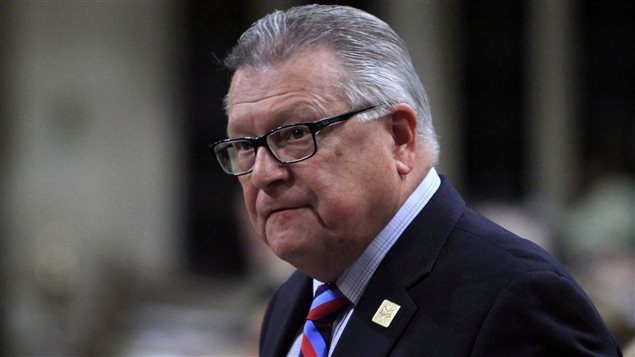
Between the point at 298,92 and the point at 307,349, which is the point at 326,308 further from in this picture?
the point at 298,92

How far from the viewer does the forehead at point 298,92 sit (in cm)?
234

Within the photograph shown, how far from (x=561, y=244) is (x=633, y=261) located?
2.84 ft

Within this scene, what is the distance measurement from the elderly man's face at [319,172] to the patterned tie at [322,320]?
127 millimetres

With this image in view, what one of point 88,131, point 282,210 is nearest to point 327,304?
point 282,210

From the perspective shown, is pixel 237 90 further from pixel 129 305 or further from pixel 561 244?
pixel 129 305

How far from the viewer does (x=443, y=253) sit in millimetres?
2369

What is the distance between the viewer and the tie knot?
8.11ft

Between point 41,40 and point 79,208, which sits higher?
point 41,40

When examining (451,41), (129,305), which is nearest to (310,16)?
(129,305)

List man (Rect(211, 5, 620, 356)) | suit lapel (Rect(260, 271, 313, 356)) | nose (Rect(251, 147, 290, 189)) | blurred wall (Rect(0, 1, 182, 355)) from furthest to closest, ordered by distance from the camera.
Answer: blurred wall (Rect(0, 1, 182, 355)) → suit lapel (Rect(260, 271, 313, 356)) → nose (Rect(251, 147, 290, 189)) → man (Rect(211, 5, 620, 356))

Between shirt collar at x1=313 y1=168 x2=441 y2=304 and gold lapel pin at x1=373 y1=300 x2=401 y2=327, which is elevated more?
shirt collar at x1=313 y1=168 x2=441 y2=304

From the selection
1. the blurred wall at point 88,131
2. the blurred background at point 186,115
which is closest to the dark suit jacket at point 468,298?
the blurred background at point 186,115

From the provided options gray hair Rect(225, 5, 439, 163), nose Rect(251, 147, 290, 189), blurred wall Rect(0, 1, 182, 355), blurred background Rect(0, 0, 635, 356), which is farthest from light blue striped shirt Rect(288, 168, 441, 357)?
blurred wall Rect(0, 1, 182, 355)

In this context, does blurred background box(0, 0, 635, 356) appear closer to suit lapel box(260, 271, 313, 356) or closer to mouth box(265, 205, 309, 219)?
suit lapel box(260, 271, 313, 356)
